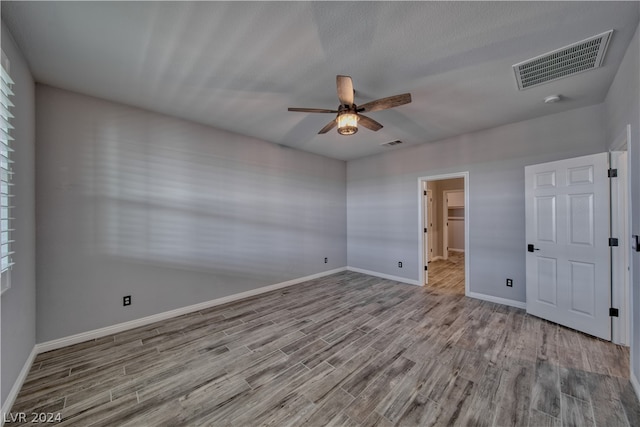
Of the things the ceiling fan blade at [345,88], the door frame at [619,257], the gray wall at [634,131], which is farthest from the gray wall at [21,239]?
the door frame at [619,257]

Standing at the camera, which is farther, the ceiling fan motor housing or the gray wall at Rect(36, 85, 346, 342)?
the gray wall at Rect(36, 85, 346, 342)

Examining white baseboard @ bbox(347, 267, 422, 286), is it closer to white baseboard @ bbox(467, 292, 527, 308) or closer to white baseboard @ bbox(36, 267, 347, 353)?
white baseboard @ bbox(467, 292, 527, 308)

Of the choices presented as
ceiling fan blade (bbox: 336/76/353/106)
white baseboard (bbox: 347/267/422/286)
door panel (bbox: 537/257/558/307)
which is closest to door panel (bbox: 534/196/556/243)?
door panel (bbox: 537/257/558/307)

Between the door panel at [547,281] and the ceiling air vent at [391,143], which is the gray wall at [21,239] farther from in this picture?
the door panel at [547,281]

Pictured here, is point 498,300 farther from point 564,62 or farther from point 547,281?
point 564,62

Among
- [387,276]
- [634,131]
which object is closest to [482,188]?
[634,131]

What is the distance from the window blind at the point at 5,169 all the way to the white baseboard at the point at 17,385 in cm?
84

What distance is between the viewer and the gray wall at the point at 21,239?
5.81 feet

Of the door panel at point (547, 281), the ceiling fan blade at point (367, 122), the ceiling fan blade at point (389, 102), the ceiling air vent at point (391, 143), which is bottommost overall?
the door panel at point (547, 281)

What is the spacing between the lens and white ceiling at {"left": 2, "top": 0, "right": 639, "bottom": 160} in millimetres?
1622

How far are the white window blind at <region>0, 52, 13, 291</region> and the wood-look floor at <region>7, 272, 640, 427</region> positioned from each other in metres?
1.08

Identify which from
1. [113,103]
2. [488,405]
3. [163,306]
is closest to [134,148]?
[113,103]

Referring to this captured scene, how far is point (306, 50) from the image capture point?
1.98m

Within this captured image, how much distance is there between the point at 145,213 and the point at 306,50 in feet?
9.05
